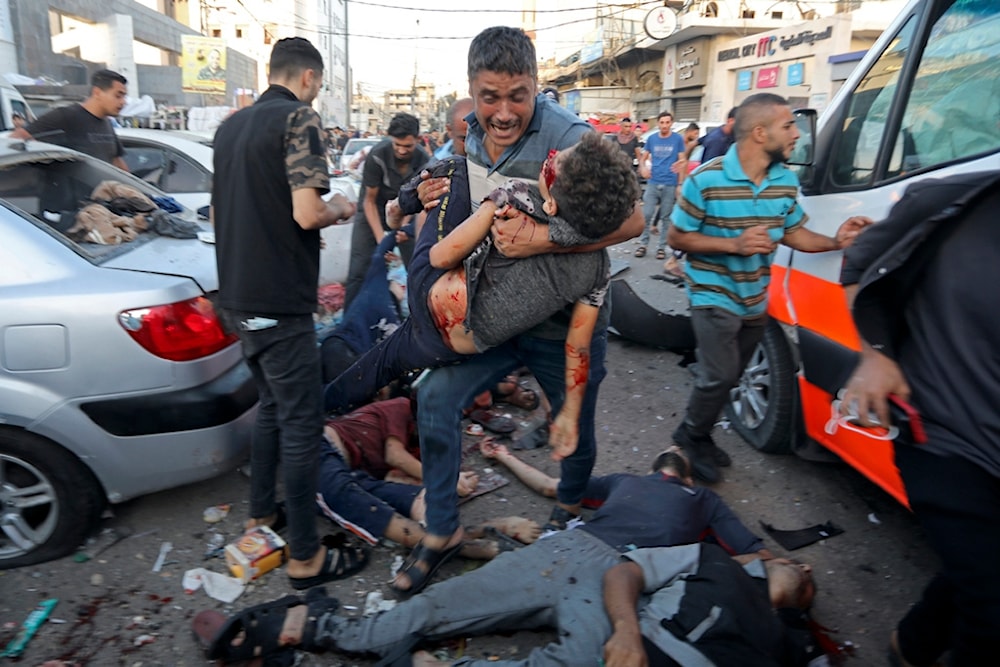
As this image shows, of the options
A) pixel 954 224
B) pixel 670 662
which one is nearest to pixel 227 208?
pixel 670 662

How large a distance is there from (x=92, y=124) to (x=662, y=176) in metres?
7.24

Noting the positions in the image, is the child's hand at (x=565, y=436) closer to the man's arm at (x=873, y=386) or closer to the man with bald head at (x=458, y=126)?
the man's arm at (x=873, y=386)

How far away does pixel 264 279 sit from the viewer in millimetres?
2480

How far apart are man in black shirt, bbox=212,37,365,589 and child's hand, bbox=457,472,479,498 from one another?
2.37 ft

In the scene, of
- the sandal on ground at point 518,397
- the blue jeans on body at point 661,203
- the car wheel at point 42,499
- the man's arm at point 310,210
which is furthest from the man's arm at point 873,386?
the blue jeans on body at point 661,203

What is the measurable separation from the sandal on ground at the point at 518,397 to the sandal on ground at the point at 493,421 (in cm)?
18

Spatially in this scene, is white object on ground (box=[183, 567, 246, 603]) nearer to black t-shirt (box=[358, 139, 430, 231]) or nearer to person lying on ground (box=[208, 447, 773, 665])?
person lying on ground (box=[208, 447, 773, 665])

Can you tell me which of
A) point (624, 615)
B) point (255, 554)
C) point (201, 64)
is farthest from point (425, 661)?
point (201, 64)

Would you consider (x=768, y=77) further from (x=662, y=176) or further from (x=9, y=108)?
(x=9, y=108)

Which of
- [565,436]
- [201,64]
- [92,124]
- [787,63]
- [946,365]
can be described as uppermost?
[787,63]

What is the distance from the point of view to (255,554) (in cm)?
278

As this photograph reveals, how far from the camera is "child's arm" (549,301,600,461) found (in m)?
2.39

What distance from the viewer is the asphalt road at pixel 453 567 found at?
246 centimetres

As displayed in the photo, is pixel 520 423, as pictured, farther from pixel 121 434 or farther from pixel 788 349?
pixel 121 434
